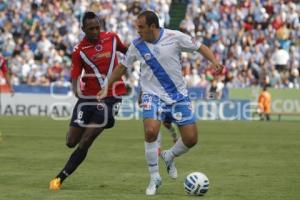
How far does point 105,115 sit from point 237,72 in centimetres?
2556

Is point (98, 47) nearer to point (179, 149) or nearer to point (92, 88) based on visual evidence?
point (92, 88)

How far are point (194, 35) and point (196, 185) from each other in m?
28.6

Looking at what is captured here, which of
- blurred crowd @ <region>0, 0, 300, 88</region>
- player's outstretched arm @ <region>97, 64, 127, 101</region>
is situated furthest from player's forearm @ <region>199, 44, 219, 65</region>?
blurred crowd @ <region>0, 0, 300, 88</region>

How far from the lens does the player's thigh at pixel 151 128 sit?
1163 cm

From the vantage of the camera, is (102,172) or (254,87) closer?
(102,172)

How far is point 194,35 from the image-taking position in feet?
131

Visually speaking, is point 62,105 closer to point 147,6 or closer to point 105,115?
point 147,6

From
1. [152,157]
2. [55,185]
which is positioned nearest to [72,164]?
[55,185]

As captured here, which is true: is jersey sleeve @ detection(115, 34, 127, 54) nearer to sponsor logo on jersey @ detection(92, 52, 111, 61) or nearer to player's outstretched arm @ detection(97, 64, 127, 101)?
sponsor logo on jersey @ detection(92, 52, 111, 61)

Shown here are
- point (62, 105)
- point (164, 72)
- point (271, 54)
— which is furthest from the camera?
point (271, 54)

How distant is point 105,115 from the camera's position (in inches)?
500

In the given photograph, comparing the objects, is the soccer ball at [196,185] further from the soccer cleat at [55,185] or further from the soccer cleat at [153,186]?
the soccer cleat at [55,185]

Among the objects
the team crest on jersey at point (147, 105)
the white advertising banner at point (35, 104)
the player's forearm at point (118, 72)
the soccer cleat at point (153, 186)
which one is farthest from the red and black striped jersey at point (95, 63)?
the white advertising banner at point (35, 104)

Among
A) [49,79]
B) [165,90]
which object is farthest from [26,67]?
[165,90]
